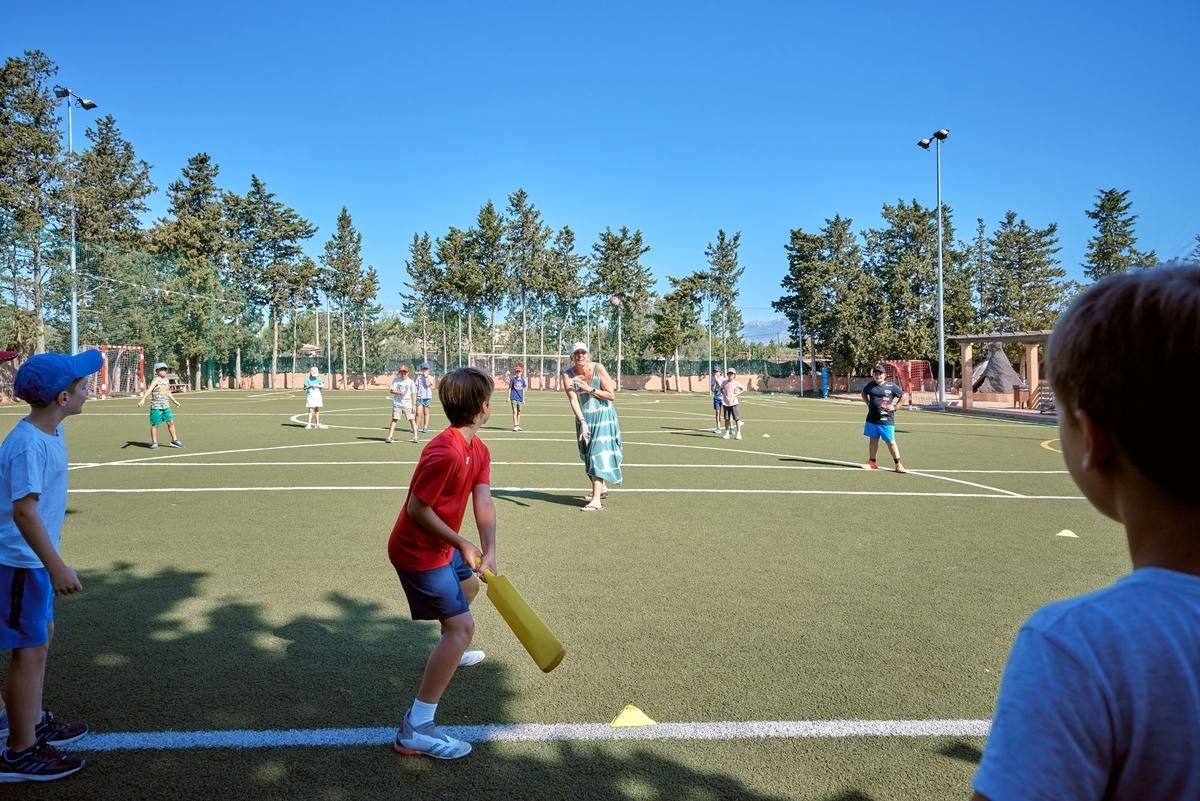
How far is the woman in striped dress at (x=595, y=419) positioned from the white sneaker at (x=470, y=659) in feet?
16.1

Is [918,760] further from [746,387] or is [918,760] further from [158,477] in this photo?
[746,387]

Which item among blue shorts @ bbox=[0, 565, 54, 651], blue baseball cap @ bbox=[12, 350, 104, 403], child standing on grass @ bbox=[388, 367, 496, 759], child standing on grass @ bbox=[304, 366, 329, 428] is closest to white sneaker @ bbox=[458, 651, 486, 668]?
child standing on grass @ bbox=[388, 367, 496, 759]

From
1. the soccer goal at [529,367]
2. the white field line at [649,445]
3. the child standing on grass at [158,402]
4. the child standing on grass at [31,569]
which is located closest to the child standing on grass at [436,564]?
the child standing on grass at [31,569]

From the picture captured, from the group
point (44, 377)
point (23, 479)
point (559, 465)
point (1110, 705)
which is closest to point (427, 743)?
point (23, 479)

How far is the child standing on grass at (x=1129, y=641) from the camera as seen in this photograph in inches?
40.3

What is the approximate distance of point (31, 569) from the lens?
3.38 m

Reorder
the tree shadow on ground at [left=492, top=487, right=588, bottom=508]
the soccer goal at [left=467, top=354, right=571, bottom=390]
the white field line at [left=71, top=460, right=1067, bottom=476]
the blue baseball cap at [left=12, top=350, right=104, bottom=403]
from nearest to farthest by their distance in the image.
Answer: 1. the blue baseball cap at [left=12, top=350, right=104, bottom=403]
2. the tree shadow on ground at [left=492, top=487, right=588, bottom=508]
3. the white field line at [left=71, top=460, right=1067, bottom=476]
4. the soccer goal at [left=467, top=354, right=571, bottom=390]

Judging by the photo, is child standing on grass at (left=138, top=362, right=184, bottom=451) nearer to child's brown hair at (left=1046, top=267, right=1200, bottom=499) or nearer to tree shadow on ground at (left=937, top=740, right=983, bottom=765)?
tree shadow on ground at (left=937, top=740, right=983, bottom=765)

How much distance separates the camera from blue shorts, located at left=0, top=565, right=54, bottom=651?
3.32 meters

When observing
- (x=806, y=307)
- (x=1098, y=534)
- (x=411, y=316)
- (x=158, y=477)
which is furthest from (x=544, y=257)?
(x=1098, y=534)

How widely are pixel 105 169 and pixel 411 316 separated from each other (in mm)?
35011

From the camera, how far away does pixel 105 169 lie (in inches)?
2255

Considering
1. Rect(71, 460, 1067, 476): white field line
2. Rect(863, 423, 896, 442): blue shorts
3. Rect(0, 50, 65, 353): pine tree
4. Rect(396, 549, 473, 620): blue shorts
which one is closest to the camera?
Rect(396, 549, 473, 620): blue shorts

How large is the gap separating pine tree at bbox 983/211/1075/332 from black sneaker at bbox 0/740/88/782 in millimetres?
72975
